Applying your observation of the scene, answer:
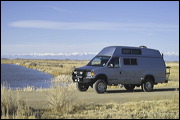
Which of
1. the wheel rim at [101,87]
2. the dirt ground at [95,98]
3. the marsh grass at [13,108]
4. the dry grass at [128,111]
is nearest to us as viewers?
the marsh grass at [13,108]

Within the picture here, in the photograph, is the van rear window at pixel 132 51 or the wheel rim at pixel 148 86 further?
the wheel rim at pixel 148 86

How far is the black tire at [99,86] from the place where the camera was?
69.0 feet

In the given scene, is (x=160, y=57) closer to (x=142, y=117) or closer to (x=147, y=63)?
(x=147, y=63)

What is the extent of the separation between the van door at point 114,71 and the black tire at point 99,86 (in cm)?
55

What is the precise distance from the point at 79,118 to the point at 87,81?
905 cm

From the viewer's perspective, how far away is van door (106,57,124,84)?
21.5 m

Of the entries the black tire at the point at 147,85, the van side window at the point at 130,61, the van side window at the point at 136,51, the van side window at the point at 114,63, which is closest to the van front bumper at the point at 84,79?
the van side window at the point at 114,63

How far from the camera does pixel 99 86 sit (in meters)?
21.2

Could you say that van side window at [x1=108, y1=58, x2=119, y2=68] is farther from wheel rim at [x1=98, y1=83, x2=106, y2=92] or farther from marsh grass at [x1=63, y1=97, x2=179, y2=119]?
marsh grass at [x1=63, y1=97, x2=179, y2=119]

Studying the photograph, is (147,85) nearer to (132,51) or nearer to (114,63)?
(132,51)

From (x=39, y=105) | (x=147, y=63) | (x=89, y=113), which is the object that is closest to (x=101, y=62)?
(x=147, y=63)

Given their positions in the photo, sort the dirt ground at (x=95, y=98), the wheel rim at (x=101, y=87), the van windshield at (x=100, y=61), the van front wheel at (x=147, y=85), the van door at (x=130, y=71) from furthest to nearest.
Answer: the van front wheel at (x=147, y=85) → the van door at (x=130, y=71) → the van windshield at (x=100, y=61) → the wheel rim at (x=101, y=87) → the dirt ground at (x=95, y=98)

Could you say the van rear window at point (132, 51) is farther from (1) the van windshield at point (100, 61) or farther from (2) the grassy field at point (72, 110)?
(2) the grassy field at point (72, 110)

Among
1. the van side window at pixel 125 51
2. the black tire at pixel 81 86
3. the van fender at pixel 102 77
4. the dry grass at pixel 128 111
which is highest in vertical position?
the van side window at pixel 125 51
